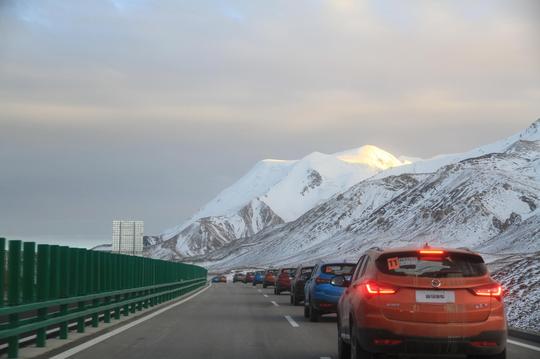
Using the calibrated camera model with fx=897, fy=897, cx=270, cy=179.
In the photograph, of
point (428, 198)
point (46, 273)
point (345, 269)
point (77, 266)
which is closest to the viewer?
point (46, 273)

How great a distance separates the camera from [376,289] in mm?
10828

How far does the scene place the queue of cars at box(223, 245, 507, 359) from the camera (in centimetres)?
1055

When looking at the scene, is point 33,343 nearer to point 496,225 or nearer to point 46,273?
point 46,273

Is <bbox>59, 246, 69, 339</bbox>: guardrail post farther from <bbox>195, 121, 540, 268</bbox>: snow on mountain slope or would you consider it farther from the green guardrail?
<bbox>195, 121, 540, 268</bbox>: snow on mountain slope

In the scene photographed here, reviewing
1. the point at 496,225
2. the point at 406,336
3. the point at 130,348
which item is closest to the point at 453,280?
the point at 406,336

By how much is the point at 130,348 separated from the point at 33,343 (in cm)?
189

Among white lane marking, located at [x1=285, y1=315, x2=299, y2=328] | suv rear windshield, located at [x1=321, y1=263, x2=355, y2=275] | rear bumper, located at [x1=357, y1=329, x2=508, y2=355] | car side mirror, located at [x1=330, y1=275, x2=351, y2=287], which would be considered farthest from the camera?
suv rear windshield, located at [x1=321, y1=263, x2=355, y2=275]

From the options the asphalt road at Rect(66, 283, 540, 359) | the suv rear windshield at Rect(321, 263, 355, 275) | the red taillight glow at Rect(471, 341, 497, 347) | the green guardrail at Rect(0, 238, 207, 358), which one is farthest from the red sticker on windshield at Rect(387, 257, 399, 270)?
the suv rear windshield at Rect(321, 263, 355, 275)

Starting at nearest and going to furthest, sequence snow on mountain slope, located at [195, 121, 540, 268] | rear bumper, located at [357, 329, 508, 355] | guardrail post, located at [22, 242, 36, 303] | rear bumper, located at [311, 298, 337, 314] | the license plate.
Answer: rear bumper, located at [357, 329, 508, 355] < the license plate < guardrail post, located at [22, 242, 36, 303] < rear bumper, located at [311, 298, 337, 314] < snow on mountain slope, located at [195, 121, 540, 268]

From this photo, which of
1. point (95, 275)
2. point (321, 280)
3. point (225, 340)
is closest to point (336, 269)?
point (321, 280)

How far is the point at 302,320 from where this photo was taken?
23359mm

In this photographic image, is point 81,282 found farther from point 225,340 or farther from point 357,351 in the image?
point 357,351

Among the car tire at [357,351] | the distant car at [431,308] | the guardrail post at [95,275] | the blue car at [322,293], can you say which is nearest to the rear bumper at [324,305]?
the blue car at [322,293]

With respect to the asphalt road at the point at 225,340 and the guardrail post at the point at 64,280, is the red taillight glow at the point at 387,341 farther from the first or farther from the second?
the guardrail post at the point at 64,280
